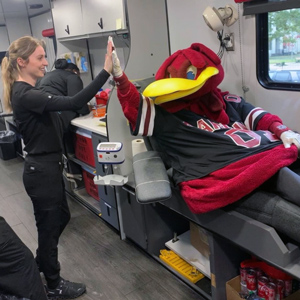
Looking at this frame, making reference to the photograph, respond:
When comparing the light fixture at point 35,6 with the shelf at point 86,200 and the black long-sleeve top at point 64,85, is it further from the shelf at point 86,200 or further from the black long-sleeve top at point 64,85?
the shelf at point 86,200

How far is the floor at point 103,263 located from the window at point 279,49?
1.37 meters

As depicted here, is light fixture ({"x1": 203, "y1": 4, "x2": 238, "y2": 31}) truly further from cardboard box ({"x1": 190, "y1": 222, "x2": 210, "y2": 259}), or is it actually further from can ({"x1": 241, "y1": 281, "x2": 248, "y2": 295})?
can ({"x1": 241, "y1": 281, "x2": 248, "y2": 295})

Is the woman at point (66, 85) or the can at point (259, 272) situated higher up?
the woman at point (66, 85)

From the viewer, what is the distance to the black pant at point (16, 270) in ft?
5.01

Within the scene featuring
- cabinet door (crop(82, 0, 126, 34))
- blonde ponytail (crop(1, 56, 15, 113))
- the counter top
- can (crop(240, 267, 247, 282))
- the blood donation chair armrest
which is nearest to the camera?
the blood donation chair armrest

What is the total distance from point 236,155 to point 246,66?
0.79 meters

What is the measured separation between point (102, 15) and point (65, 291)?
1.99m

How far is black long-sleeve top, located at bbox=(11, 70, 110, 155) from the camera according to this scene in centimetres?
184

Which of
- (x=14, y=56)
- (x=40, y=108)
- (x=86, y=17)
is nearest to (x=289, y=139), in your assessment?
(x=40, y=108)

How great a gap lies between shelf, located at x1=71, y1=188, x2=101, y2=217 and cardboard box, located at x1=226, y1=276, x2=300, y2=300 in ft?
5.05

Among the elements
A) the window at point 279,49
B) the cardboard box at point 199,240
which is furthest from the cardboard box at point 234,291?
the window at point 279,49

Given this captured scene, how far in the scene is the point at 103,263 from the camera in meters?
2.47

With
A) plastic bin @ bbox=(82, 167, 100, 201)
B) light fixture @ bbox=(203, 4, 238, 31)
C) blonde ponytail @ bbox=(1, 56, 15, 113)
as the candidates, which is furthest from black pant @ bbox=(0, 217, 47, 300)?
plastic bin @ bbox=(82, 167, 100, 201)

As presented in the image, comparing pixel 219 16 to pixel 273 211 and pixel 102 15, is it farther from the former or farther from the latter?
pixel 273 211
